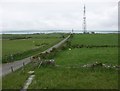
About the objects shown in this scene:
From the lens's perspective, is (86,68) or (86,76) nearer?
(86,76)

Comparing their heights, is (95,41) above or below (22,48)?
above

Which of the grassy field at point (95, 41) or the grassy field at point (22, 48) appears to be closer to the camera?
the grassy field at point (22, 48)

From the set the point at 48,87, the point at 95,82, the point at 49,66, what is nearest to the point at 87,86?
the point at 95,82

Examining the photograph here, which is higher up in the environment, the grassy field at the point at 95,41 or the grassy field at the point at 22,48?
the grassy field at the point at 95,41

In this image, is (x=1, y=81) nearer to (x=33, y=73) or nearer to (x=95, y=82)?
(x=33, y=73)

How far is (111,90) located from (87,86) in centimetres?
169

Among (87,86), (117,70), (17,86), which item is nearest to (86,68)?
(117,70)

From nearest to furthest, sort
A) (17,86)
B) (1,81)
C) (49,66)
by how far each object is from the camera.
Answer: (17,86)
(1,81)
(49,66)

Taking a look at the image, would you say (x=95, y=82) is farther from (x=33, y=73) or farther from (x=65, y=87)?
(x=33, y=73)

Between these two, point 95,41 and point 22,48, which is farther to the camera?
point 95,41

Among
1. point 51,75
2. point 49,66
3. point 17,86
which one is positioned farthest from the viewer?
point 49,66

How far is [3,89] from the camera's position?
56.6 feet

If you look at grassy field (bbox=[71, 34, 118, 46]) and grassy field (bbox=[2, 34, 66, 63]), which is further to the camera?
grassy field (bbox=[71, 34, 118, 46])

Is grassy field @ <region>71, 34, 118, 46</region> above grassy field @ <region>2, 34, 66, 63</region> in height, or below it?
above
